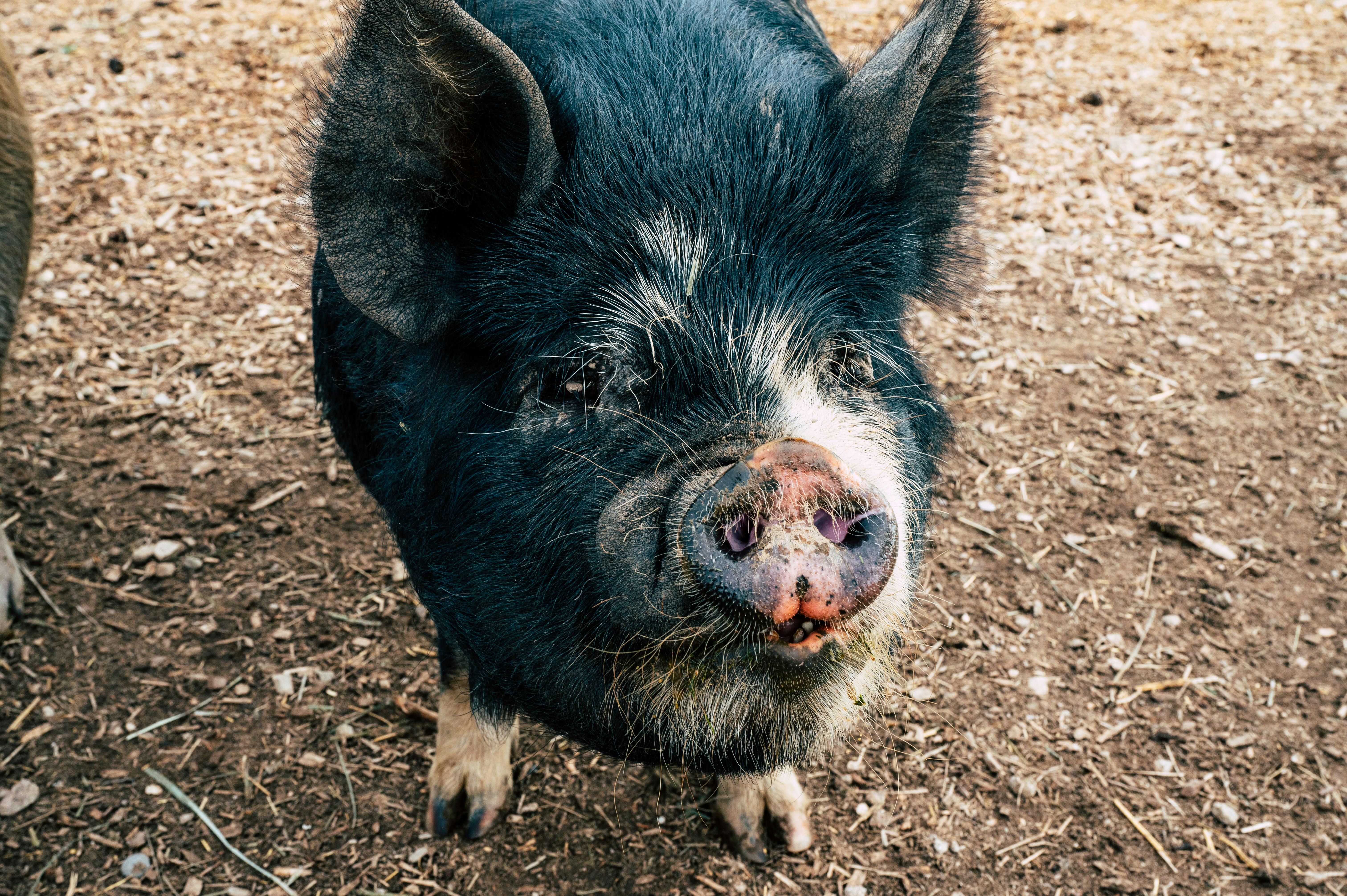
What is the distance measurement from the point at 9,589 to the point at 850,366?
307cm

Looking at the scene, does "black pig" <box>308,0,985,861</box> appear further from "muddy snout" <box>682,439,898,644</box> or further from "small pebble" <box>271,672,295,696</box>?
"small pebble" <box>271,672,295,696</box>

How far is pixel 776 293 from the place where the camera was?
196cm

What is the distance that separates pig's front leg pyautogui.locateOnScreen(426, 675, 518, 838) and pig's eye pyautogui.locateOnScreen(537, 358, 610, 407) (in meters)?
1.34

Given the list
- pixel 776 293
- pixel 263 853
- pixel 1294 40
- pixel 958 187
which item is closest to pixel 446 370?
pixel 776 293

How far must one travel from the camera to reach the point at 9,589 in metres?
3.51

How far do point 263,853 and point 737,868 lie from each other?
1385 mm

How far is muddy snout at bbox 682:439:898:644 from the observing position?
5.18 feet

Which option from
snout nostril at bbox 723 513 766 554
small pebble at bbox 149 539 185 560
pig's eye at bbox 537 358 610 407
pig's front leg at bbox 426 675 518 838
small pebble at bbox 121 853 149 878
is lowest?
small pebble at bbox 121 853 149 878

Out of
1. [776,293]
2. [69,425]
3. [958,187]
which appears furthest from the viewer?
[69,425]

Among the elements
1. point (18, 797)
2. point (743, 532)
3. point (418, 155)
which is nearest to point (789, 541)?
point (743, 532)

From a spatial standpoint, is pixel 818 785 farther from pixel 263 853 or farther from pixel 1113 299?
pixel 1113 299

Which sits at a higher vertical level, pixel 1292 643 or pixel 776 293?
pixel 776 293

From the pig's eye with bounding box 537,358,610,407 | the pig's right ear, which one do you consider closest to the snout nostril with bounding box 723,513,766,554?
the pig's eye with bounding box 537,358,610,407

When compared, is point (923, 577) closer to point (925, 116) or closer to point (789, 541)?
point (925, 116)
